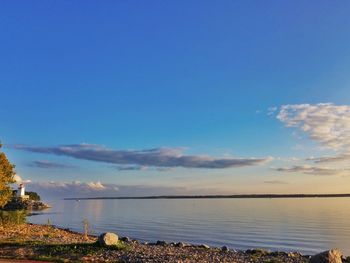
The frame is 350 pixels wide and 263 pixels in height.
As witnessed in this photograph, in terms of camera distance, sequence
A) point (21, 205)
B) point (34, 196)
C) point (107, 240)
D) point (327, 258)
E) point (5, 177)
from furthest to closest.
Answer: point (34, 196) < point (21, 205) < point (5, 177) < point (107, 240) < point (327, 258)

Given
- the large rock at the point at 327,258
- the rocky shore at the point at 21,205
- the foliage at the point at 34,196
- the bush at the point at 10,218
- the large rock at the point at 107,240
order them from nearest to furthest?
1. the large rock at the point at 327,258
2. the large rock at the point at 107,240
3. the bush at the point at 10,218
4. the rocky shore at the point at 21,205
5. the foliage at the point at 34,196

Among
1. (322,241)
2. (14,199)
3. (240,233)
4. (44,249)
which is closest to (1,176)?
(44,249)

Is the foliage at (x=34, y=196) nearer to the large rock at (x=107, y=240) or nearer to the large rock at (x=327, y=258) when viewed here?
the large rock at (x=107, y=240)

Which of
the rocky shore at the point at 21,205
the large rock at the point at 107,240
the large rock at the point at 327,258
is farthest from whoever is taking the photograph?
the rocky shore at the point at 21,205

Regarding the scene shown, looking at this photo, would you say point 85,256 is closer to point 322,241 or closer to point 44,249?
point 44,249

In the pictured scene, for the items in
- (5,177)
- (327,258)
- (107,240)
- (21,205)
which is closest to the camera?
(327,258)

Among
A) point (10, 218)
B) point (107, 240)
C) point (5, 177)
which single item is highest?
point (5, 177)

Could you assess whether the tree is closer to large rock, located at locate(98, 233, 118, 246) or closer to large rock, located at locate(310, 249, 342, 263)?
large rock, located at locate(98, 233, 118, 246)

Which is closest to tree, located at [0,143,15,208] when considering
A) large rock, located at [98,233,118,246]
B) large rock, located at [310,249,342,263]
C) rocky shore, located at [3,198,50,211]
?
large rock, located at [98,233,118,246]

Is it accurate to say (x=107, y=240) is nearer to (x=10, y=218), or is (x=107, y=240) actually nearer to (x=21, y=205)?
(x=10, y=218)

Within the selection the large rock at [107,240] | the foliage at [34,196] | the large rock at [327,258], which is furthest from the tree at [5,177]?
the foliage at [34,196]

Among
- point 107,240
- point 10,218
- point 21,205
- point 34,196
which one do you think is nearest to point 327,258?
point 107,240

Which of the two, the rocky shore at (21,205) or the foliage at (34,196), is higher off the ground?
the foliage at (34,196)

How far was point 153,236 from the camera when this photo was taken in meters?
58.1
